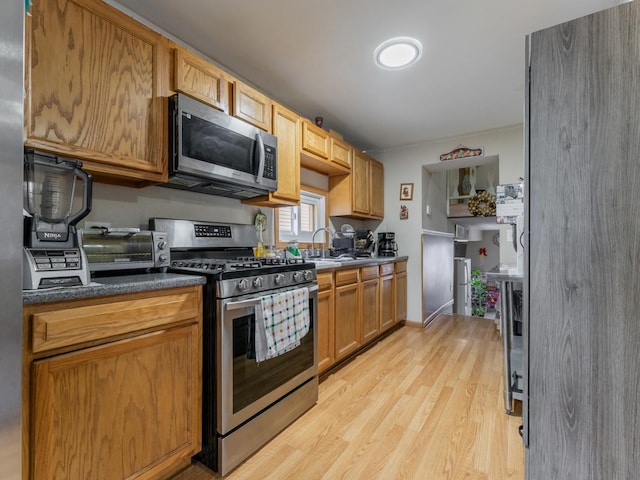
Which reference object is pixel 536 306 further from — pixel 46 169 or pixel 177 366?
pixel 46 169

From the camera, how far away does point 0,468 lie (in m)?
0.71

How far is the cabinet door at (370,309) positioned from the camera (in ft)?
9.11

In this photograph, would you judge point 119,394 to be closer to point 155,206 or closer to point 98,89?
point 155,206

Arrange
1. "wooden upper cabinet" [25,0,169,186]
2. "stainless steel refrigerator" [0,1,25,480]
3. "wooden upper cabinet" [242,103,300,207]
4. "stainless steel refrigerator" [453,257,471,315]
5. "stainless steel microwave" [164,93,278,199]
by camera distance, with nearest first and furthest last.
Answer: "stainless steel refrigerator" [0,1,25,480]
"wooden upper cabinet" [25,0,169,186]
"stainless steel microwave" [164,93,278,199]
"wooden upper cabinet" [242,103,300,207]
"stainless steel refrigerator" [453,257,471,315]

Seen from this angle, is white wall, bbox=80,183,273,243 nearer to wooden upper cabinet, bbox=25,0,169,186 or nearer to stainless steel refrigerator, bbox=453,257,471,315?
wooden upper cabinet, bbox=25,0,169,186

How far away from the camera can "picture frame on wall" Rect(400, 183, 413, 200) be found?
3854 mm

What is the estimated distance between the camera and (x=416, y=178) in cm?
383

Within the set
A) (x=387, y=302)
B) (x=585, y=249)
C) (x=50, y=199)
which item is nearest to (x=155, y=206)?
(x=50, y=199)

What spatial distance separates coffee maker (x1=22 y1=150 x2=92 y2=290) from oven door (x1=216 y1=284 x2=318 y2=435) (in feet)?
1.90

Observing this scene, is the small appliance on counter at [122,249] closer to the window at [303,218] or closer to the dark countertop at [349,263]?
the dark countertop at [349,263]

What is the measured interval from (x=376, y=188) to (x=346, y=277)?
1.74m

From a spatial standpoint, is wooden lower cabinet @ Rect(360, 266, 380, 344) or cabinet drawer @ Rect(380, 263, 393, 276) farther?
cabinet drawer @ Rect(380, 263, 393, 276)

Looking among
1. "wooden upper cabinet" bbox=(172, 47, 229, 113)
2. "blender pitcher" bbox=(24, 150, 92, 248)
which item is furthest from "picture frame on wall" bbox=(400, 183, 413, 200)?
"blender pitcher" bbox=(24, 150, 92, 248)

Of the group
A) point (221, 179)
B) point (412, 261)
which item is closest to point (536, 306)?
point (221, 179)
